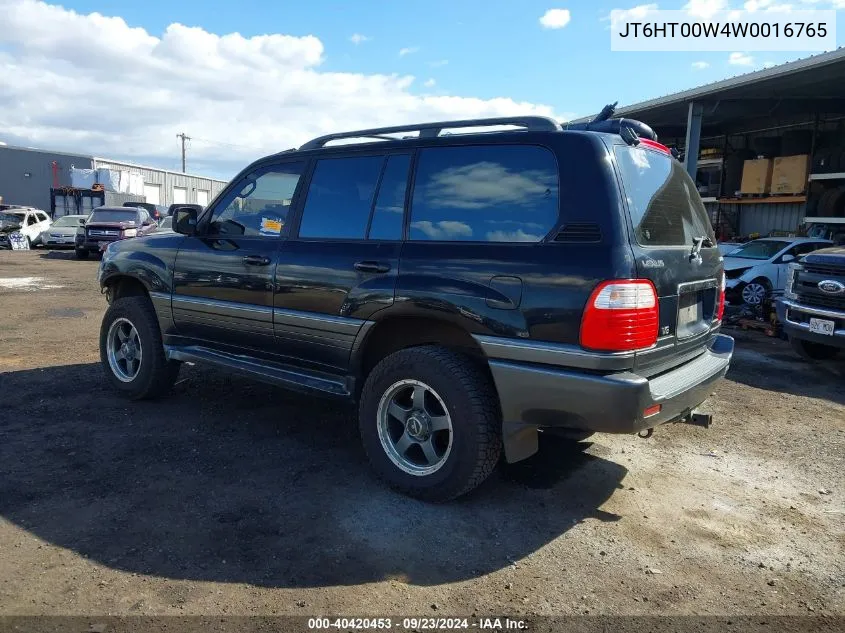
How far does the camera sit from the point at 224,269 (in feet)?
14.9

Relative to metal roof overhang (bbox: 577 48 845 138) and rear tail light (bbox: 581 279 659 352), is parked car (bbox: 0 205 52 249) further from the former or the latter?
rear tail light (bbox: 581 279 659 352)

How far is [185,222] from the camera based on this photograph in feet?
15.8

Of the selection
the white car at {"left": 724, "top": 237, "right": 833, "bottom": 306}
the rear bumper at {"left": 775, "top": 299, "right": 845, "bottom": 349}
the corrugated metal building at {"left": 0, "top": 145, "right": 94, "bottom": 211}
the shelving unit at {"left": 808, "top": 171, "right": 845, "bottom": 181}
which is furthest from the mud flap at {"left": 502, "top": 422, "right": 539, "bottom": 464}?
the corrugated metal building at {"left": 0, "top": 145, "right": 94, "bottom": 211}

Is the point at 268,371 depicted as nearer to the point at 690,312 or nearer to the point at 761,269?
the point at 690,312

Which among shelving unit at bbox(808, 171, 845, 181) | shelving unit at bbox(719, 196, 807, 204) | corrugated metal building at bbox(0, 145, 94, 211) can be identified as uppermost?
corrugated metal building at bbox(0, 145, 94, 211)

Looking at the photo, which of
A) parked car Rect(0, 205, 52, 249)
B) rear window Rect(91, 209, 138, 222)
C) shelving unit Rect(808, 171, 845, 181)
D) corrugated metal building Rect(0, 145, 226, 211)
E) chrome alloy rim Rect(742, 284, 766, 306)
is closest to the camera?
chrome alloy rim Rect(742, 284, 766, 306)

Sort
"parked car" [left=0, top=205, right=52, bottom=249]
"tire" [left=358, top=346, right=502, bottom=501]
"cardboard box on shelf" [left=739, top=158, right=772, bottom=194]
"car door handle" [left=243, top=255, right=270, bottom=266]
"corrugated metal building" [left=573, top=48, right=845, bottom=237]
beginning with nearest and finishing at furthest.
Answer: "tire" [left=358, top=346, right=502, bottom=501], "car door handle" [left=243, top=255, right=270, bottom=266], "corrugated metal building" [left=573, top=48, right=845, bottom=237], "cardboard box on shelf" [left=739, top=158, right=772, bottom=194], "parked car" [left=0, top=205, right=52, bottom=249]

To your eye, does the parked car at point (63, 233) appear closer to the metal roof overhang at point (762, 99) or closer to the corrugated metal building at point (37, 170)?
the corrugated metal building at point (37, 170)

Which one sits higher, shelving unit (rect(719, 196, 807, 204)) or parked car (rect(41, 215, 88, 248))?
shelving unit (rect(719, 196, 807, 204))

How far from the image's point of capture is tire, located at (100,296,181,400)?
5.07 metres

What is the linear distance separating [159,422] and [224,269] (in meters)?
1.28

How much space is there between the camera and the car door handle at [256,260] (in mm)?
4266

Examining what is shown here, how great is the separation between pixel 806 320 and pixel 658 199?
16.0ft

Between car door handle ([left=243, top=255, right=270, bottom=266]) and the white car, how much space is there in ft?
32.6
